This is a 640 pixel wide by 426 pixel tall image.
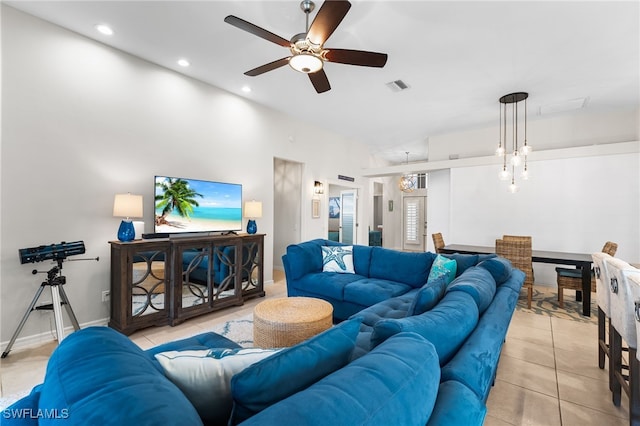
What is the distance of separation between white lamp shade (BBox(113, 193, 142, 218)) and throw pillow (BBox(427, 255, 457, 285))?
10.4 ft

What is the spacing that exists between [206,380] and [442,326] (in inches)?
35.0

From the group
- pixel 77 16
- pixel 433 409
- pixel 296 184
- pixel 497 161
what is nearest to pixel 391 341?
pixel 433 409

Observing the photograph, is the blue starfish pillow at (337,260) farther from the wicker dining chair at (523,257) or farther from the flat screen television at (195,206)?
the wicker dining chair at (523,257)

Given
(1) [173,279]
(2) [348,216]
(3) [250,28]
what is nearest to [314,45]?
(3) [250,28]

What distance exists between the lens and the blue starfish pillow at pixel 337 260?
3.65 meters

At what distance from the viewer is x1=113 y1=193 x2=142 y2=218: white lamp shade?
3010mm

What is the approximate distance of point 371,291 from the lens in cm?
298

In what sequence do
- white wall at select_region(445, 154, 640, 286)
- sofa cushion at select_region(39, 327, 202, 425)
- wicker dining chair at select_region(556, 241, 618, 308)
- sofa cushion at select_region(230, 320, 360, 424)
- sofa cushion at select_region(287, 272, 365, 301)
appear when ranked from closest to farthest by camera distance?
1. sofa cushion at select_region(39, 327, 202, 425)
2. sofa cushion at select_region(230, 320, 360, 424)
3. sofa cushion at select_region(287, 272, 365, 301)
4. wicker dining chair at select_region(556, 241, 618, 308)
5. white wall at select_region(445, 154, 640, 286)

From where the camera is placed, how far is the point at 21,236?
266 centimetres

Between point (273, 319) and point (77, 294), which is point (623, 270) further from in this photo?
point (77, 294)

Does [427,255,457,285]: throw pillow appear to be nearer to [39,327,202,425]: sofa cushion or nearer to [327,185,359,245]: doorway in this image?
[39,327,202,425]: sofa cushion

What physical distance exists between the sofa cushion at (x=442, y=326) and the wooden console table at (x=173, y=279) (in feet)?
9.29

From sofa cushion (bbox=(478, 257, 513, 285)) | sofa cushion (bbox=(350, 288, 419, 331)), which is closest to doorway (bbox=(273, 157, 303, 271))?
sofa cushion (bbox=(350, 288, 419, 331))

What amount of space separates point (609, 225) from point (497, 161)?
202cm
